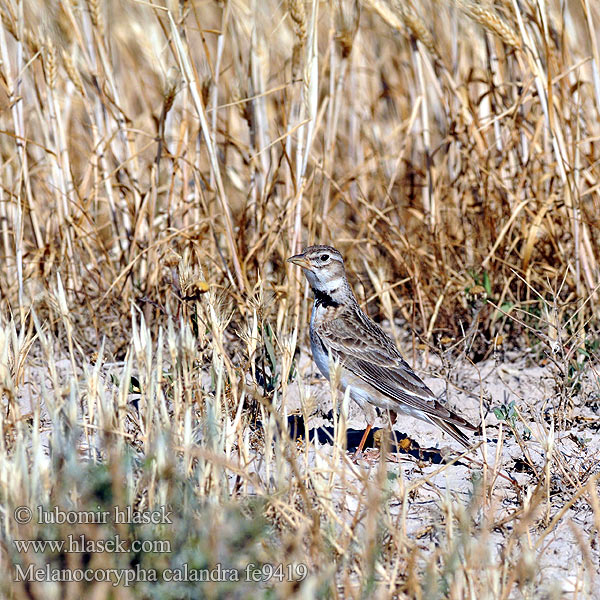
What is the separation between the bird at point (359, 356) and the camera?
418cm

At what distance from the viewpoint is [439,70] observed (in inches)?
228

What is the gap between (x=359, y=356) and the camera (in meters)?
4.49

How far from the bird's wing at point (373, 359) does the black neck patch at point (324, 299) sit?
89 mm

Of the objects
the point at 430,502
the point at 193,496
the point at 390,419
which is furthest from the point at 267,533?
the point at 390,419

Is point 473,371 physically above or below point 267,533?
below

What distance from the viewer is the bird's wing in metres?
4.25

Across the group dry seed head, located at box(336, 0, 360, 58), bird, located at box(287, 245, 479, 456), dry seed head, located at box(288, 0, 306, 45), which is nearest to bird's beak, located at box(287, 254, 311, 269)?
bird, located at box(287, 245, 479, 456)

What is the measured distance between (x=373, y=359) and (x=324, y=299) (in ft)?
A: 1.68

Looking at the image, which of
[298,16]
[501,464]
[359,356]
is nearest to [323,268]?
[359,356]

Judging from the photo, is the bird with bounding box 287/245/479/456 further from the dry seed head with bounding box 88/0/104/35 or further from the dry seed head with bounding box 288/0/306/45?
the dry seed head with bounding box 88/0/104/35

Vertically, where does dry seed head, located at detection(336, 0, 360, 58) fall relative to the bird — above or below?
above

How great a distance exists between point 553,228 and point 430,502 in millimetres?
2522

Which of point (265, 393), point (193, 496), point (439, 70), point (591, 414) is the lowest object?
point (591, 414)

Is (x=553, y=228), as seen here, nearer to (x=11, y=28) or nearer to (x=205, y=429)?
(x=205, y=429)
